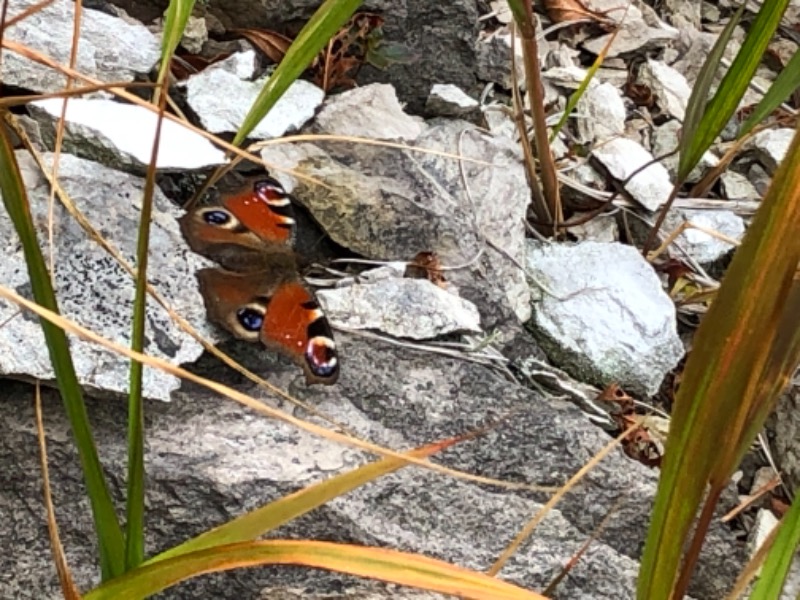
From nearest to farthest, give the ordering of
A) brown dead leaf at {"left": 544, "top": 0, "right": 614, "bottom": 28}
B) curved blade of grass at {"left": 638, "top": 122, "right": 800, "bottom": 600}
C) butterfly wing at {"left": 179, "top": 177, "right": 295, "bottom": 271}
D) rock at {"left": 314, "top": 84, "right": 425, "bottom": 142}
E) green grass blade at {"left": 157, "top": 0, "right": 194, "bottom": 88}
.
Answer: curved blade of grass at {"left": 638, "top": 122, "right": 800, "bottom": 600} → green grass blade at {"left": 157, "top": 0, "right": 194, "bottom": 88} → butterfly wing at {"left": 179, "top": 177, "right": 295, "bottom": 271} → rock at {"left": 314, "top": 84, "right": 425, "bottom": 142} → brown dead leaf at {"left": 544, "top": 0, "right": 614, "bottom": 28}

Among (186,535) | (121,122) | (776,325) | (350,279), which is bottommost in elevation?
(186,535)

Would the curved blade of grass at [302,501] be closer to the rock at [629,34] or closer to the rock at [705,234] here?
the rock at [705,234]

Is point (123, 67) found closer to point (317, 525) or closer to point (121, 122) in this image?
point (121, 122)

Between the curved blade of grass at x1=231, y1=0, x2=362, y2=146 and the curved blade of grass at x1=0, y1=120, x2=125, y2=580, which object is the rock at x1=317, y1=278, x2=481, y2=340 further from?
the curved blade of grass at x1=0, y1=120, x2=125, y2=580

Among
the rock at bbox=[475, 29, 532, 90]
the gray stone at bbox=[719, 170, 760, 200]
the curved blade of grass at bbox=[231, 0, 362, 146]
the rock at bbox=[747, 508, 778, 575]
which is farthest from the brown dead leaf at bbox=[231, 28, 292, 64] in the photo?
the rock at bbox=[747, 508, 778, 575]

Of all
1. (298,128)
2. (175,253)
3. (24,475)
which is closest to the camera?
(24,475)

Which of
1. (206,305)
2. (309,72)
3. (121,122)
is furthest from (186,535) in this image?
(309,72)
